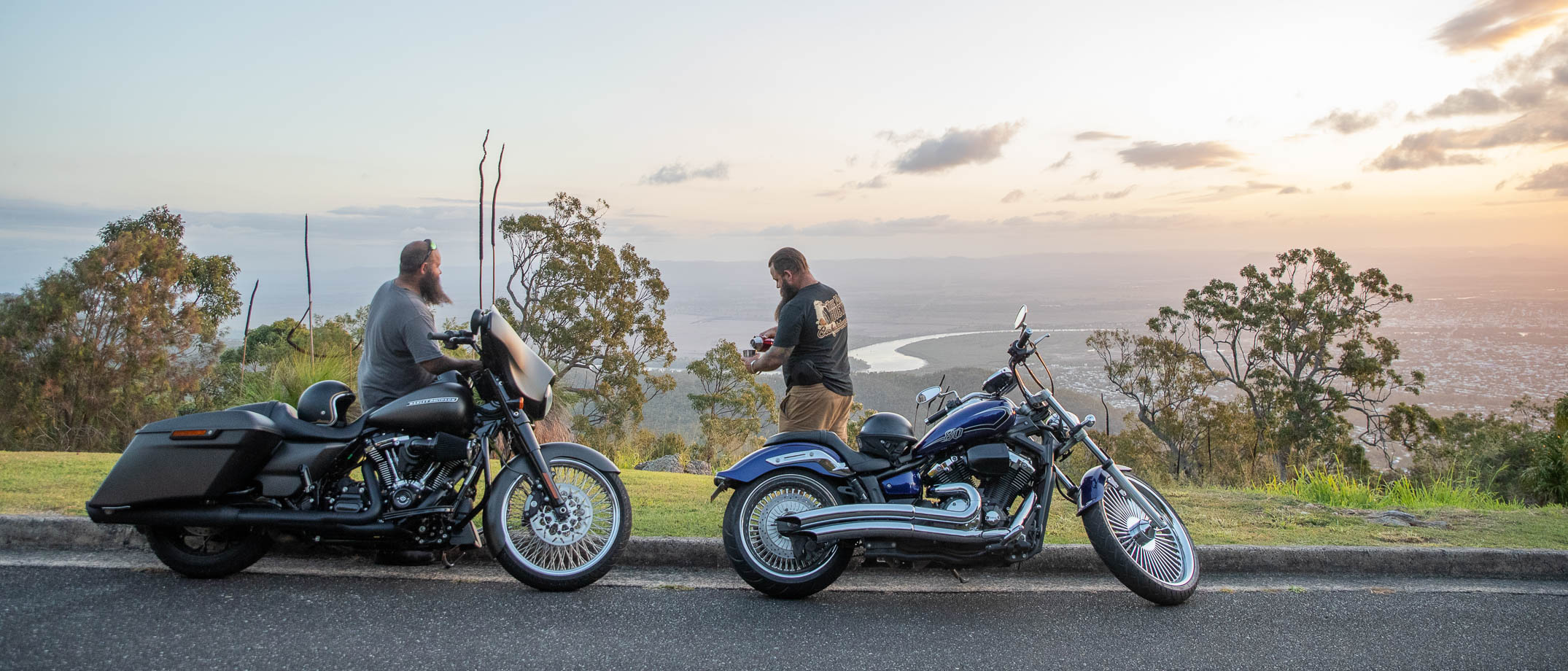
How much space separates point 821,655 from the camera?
3980 mm

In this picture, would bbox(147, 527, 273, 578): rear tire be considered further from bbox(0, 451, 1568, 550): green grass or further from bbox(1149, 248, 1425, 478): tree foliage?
bbox(1149, 248, 1425, 478): tree foliage

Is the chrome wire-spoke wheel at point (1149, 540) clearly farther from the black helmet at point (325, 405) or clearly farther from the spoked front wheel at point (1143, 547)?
the black helmet at point (325, 405)

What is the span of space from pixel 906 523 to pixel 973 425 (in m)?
0.59

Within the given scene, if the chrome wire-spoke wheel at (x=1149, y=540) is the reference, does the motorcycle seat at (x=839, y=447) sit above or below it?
above

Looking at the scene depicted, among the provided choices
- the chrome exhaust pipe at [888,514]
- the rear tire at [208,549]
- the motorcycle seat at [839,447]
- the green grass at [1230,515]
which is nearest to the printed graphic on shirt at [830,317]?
the motorcycle seat at [839,447]

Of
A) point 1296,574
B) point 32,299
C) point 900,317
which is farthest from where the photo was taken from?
point 900,317

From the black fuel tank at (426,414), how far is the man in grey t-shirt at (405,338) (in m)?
0.17

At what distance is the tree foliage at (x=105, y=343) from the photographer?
33062 millimetres

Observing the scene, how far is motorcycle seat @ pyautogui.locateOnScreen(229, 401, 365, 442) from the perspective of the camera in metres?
4.83

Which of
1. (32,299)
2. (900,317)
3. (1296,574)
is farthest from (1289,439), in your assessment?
(900,317)

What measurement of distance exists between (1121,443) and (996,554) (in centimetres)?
3964

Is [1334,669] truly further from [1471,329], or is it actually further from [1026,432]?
[1471,329]

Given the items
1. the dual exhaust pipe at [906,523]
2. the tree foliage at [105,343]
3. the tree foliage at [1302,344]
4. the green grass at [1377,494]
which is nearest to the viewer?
the dual exhaust pipe at [906,523]

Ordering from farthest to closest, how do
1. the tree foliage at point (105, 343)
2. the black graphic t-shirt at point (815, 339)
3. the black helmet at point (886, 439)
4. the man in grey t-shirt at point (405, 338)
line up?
the tree foliage at point (105, 343)
the black graphic t-shirt at point (815, 339)
the man in grey t-shirt at point (405, 338)
the black helmet at point (886, 439)
